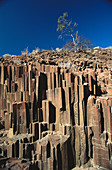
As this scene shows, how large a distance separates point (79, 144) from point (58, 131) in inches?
54.7

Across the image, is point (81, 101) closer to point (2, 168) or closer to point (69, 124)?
point (69, 124)

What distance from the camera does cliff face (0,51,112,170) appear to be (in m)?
5.84

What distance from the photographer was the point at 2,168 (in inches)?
196

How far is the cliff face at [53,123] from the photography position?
5.84 meters

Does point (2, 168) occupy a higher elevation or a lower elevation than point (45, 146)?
lower

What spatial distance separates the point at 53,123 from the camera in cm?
698

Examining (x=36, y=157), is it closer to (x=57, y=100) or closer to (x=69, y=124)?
(x=69, y=124)

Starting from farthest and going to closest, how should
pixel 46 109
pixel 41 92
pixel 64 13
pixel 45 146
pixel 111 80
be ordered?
1. pixel 64 13
2. pixel 111 80
3. pixel 41 92
4. pixel 46 109
5. pixel 45 146

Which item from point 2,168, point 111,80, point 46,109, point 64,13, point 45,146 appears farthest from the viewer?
point 64,13

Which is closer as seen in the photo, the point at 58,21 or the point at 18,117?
the point at 18,117

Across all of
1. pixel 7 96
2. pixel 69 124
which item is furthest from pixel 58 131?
pixel 7 96

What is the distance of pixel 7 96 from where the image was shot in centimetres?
755

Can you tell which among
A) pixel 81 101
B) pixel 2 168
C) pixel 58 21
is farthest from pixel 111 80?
pixel 58 21

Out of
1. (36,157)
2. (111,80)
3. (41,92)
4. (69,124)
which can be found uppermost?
(111,80)
